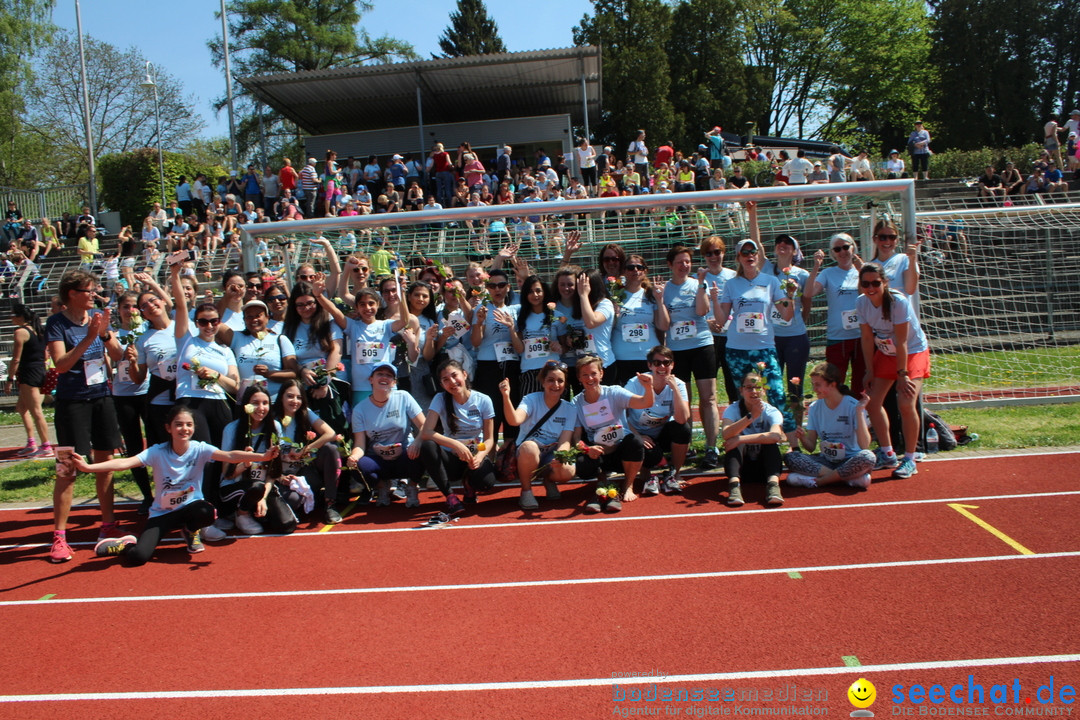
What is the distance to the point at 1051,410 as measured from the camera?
28.5 feet

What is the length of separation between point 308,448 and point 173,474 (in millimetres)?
1027

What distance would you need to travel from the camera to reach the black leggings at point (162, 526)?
5.82 meters

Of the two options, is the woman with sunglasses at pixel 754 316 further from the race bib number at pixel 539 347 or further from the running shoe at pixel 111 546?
the running shoe at pixel 111 546

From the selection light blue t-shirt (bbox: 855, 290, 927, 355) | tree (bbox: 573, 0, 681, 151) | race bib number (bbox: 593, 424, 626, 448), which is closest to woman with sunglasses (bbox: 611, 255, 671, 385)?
race bib number (bbox: 593, 424, 626, 448)

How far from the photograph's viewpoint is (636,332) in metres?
7.29

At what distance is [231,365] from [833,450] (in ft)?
16.6

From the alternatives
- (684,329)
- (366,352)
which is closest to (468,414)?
(366,352)

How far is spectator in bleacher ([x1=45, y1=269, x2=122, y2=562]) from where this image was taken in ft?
19.9

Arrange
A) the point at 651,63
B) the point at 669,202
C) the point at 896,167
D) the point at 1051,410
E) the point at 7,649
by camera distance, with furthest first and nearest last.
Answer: the point at 651,63 < the point at 896,167 < the point at 1051,410 < the point at 669,202 < the point at 7,649

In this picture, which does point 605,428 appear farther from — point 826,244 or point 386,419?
point 826,244

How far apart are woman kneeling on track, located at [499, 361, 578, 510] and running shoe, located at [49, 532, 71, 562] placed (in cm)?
348

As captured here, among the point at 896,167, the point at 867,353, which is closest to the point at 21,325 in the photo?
the point at 867,353

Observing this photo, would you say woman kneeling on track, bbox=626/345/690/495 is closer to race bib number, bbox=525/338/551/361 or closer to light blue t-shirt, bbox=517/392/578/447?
light blue t-shirt, bbox=517/392/578/447

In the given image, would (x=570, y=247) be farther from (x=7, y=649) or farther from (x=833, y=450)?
(x=7, y=649)
